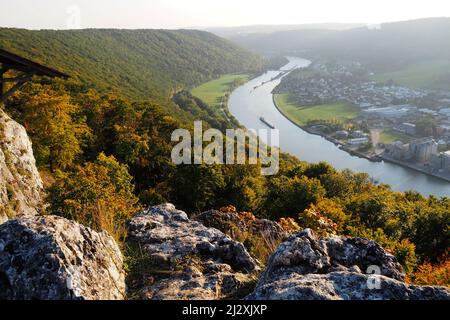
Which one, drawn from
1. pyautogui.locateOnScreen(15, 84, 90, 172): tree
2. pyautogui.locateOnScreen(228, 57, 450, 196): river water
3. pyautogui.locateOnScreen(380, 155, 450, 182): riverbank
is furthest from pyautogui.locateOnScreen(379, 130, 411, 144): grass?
pyautogui.locateOnScreen(15, 84, 90, 172): tree

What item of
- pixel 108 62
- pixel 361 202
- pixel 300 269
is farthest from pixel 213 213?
pixel 108 62

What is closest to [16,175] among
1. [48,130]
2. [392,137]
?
[48,130]

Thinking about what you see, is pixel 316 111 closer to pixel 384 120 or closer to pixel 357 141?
pixel 384 120

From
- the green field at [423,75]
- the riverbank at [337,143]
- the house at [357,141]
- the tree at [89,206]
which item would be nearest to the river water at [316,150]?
the riverbank at [337,143]

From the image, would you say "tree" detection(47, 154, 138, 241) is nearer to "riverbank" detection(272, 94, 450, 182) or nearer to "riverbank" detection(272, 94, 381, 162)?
"riverbank" detection(272, 94, 450, 182)

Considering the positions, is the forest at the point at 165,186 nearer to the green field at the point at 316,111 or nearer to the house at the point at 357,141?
the house at the point at 357,141
